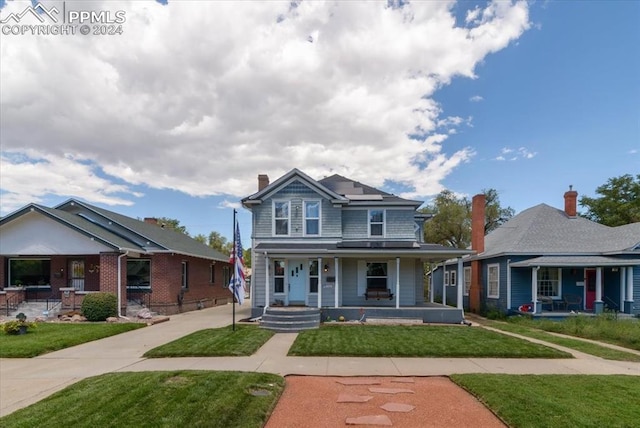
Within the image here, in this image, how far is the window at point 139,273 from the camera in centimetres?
1875

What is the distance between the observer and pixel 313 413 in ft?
18.4

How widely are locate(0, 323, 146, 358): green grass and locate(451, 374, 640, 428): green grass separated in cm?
1046

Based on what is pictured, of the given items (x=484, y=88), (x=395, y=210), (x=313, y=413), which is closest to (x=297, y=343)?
(x=313, y=413)

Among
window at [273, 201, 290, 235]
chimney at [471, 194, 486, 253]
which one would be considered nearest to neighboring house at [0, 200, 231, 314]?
window at [273, 201, 290, 235]

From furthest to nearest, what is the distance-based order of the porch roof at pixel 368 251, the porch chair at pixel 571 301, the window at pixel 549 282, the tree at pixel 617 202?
the tree at pixel 617 202 → the window at pixel 549 282 → the porch chair at pixel 571 301 → the porch roof at pixel 368 251

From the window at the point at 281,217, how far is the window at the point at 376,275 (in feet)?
14.1

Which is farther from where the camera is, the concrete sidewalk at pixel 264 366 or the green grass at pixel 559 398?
the concrete sidewalk at pixel 264 366

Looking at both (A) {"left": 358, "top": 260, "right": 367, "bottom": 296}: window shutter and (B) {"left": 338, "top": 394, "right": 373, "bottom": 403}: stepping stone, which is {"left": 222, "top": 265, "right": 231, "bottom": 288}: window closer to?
(A) {"left": 358, "top": 260, "right": 367, "bottom": 296}: window shutter

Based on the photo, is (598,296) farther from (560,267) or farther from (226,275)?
(226,275)

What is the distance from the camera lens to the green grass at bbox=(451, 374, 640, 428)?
5.17 meters

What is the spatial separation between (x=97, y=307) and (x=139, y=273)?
11.4 feet

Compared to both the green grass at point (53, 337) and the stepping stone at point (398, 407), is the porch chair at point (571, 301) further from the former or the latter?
the green grass at point (53, 337)

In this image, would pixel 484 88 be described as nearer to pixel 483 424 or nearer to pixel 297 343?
pixel 297 343

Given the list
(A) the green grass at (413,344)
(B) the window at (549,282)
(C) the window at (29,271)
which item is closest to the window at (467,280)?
(B) the window at (549,282)
